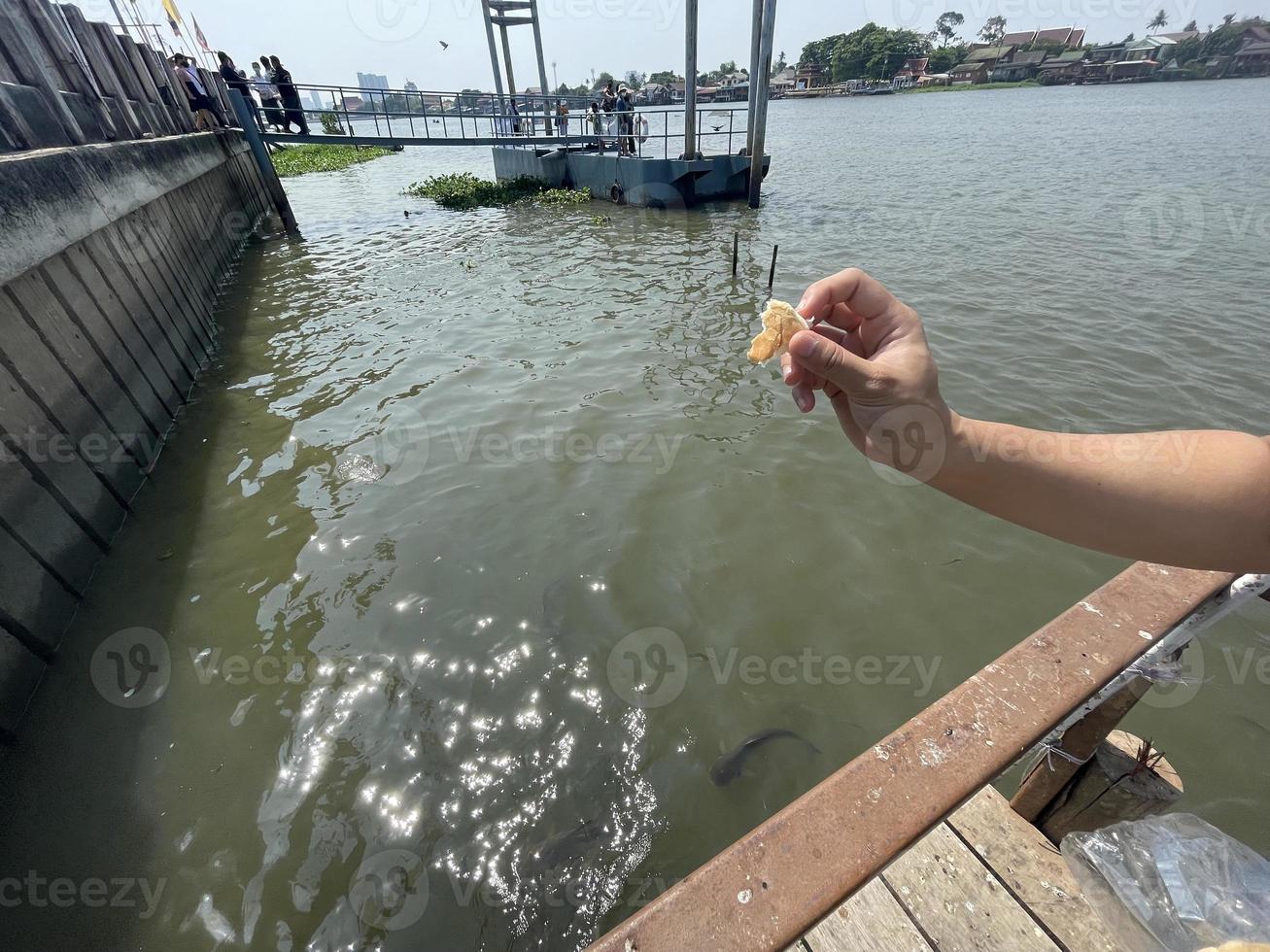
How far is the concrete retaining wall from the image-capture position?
12.9 feet

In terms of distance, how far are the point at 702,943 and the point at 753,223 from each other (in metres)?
18.7

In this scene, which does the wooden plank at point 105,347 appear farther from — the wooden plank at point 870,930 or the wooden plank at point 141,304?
the wooden plank at point 870,930

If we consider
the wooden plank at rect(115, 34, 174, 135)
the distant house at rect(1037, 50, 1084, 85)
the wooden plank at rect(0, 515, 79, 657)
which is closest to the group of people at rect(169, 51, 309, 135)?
the wooden plank at rect(115, 34, 174, 135)

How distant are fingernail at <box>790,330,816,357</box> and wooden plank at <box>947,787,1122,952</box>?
2142 millimetres

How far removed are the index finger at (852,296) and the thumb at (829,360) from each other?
0.39 meters

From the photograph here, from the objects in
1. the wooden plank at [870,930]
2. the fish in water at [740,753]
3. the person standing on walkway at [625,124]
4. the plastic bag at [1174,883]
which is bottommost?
the fish in water at [740,753]

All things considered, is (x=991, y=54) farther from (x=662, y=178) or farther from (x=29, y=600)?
(x=29, y=600)

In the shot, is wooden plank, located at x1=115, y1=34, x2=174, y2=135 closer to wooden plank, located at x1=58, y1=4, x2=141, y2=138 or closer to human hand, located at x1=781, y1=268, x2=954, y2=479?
wooden plank, located at x1=58, y1=4, x2=141, y2=138

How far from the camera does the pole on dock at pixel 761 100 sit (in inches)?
642

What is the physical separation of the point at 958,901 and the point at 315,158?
47536mm

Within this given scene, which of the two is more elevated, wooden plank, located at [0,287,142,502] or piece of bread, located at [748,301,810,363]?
piece of bread, located at [748,301,810,363]

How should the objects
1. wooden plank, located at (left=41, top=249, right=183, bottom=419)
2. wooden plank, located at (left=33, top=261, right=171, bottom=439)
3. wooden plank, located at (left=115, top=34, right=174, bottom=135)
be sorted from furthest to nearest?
1. wooden plank, located at (left=115, top=34, right=174, bottom=135)
2. wooden plank, located at (left=41, top=249, right=183, bottom=419)
3. wooden plank, located at (left=33, top=261, right=171, bottom=439)

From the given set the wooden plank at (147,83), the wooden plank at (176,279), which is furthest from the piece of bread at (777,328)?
the wooden plank at (147,83)

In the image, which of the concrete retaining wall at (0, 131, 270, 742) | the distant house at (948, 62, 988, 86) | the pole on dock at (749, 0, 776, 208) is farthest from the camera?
the distant house at (948, 62, 988, 86)
